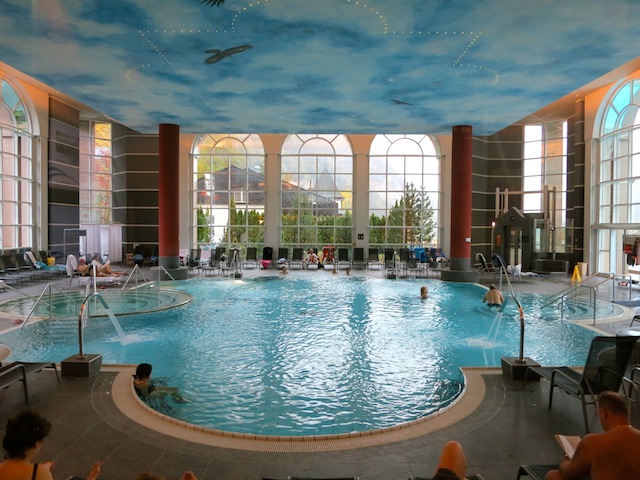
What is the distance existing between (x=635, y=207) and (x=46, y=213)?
74.7 feet

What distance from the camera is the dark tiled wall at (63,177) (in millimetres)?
19625

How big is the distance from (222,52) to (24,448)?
9141 millimetres

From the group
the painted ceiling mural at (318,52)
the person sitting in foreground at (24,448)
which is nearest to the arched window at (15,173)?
the painted ceiling mural at (318,52)

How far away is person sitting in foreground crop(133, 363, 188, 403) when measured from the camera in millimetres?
5508

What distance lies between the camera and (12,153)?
717 inches

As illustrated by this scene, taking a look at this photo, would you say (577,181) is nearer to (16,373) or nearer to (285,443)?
(285,443)

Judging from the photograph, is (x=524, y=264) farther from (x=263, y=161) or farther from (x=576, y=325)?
(x=263, y=161)

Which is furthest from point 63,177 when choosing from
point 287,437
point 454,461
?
point 454,461

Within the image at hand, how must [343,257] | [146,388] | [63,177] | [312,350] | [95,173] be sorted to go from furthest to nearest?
1. [95,173]
2. [343,257]
3. [63,177]
4. [312,350]
5. [146,388]

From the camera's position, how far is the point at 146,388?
5.55 metres

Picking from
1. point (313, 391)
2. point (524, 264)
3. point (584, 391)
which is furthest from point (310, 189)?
point (584, 391)

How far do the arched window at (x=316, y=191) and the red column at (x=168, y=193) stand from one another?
25.6ft

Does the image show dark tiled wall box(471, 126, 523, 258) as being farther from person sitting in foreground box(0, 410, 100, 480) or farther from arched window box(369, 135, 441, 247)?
person sitting in foreground box(0, 410, 100, 480)

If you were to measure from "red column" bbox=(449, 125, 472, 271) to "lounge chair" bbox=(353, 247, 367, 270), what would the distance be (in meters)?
5.12
